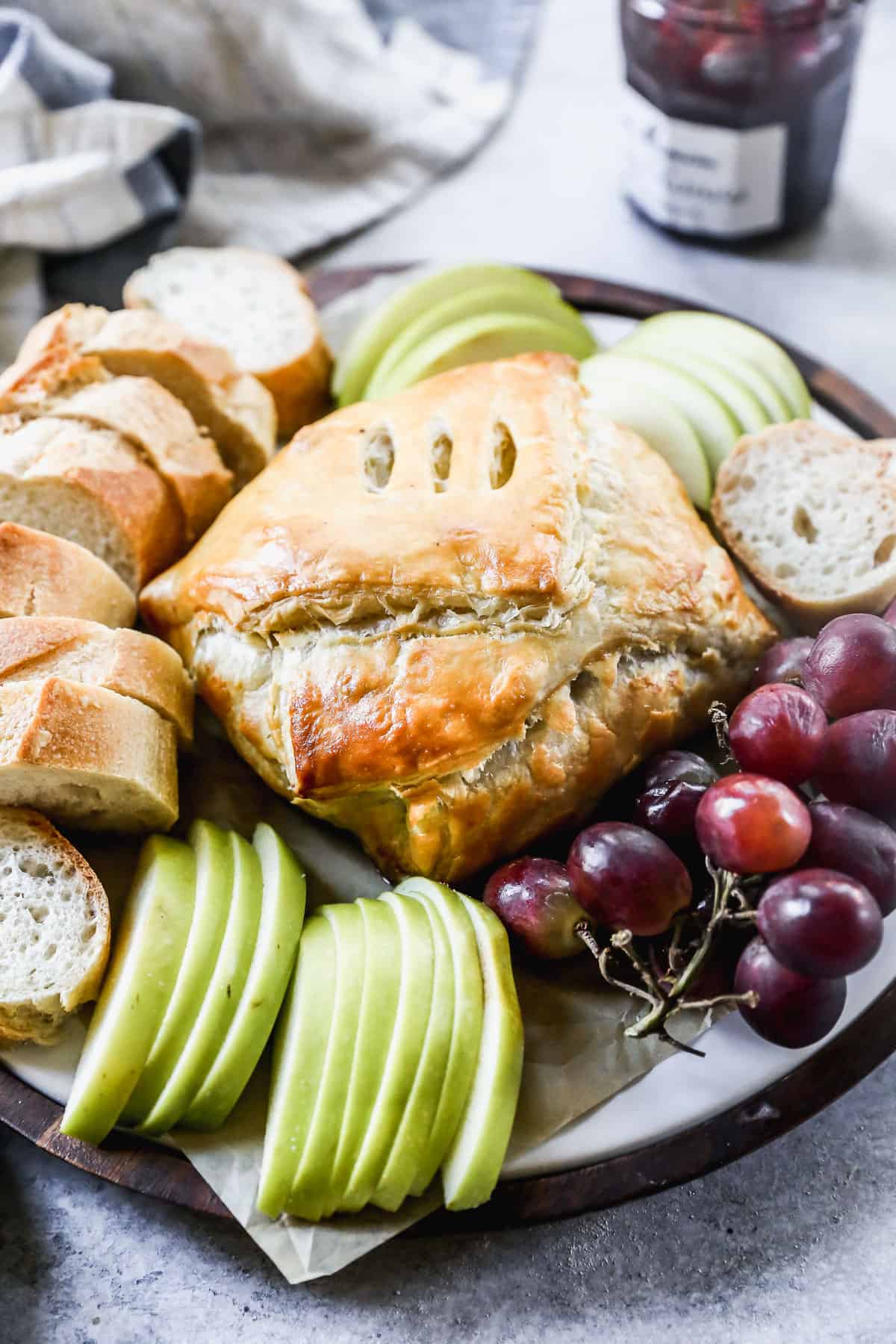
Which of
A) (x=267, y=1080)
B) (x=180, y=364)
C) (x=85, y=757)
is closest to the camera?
(x=267, y=1080)

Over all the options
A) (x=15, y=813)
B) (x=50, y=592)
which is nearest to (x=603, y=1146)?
(x=15, y=813)

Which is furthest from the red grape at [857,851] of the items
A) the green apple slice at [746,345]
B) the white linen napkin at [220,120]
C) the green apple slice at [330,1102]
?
the white linen napkin at [220,120]

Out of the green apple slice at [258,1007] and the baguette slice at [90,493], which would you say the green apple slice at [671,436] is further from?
the green apple slice at [258,1007]

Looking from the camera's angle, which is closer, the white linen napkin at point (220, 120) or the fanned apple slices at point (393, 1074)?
the fanned apple slices at point (393, 1074)

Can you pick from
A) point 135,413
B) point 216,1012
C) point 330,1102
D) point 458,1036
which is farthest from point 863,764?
point 135,413

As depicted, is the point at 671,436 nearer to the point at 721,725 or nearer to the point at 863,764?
the point at 721,725
